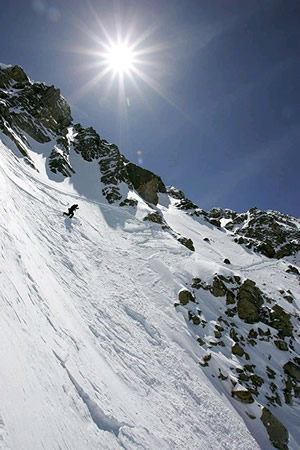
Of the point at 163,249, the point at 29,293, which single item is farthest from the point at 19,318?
the point at 163,249

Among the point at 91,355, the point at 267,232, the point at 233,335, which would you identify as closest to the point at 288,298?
the point at 233,335

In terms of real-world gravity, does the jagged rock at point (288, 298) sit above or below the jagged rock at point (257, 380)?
above

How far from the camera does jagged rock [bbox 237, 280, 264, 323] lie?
16.8 metres

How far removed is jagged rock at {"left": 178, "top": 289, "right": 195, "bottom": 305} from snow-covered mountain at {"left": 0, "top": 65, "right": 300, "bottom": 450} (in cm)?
9

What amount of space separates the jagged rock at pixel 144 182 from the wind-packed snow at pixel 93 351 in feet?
97.2

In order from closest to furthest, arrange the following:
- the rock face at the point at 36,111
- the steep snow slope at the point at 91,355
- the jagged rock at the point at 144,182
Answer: the steep snow slope at the point at 91,355 < the rock face at the point at 36,111 < the jagged rock at the point at 144,182

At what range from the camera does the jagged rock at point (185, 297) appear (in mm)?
15073

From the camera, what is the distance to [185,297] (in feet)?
50.2

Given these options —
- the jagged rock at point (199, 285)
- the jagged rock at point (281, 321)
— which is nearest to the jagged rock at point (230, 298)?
the jagged rock at point (199, 285)

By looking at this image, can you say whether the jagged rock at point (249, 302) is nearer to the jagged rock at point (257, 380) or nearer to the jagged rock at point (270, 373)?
the jagged rock at point (270, 373)

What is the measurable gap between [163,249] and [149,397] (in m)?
14.1

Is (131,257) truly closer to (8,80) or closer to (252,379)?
(252,379)

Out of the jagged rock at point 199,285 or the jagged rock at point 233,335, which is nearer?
Result: the jagged rock at point 233,335

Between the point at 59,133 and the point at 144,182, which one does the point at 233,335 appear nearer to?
the point at 144,182
